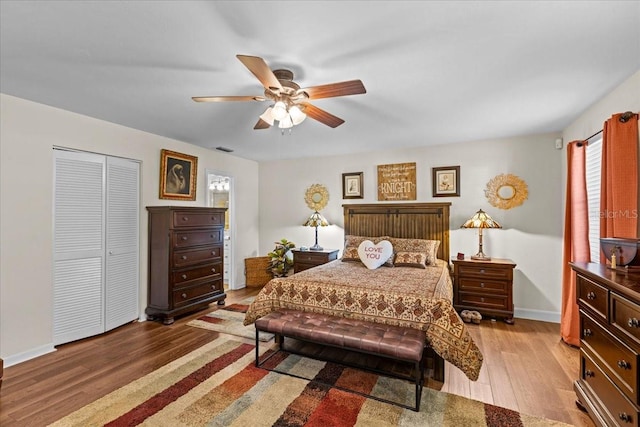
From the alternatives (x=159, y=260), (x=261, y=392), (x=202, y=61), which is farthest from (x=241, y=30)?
(x=159, y=260)

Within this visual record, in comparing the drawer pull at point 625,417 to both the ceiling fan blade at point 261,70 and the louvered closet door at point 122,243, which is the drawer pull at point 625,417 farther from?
the louvered closet door at point 122,243

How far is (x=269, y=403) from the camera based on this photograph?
2162 millimetres

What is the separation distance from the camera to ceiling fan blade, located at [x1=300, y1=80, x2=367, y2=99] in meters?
1.92

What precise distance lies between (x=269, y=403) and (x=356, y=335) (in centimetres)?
80

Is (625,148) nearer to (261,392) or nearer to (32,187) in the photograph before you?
(261,392)

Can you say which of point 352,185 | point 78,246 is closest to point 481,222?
point 352,185

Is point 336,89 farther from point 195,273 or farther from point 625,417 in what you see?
point 195,273

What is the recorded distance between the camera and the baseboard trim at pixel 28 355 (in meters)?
2.72

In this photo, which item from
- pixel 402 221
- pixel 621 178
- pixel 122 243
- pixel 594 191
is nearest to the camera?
pixel 621 178

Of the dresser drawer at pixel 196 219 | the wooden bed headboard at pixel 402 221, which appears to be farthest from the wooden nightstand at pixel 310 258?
the dresser drawer at pixel 196 219

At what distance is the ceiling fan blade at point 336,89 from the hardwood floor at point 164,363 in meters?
2.38

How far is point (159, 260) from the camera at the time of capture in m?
3.92

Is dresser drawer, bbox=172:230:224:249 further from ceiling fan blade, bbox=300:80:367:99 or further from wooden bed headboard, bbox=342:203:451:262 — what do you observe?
ceiling fan blade, bbox=300:80:367:99

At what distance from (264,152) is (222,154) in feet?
2.49
